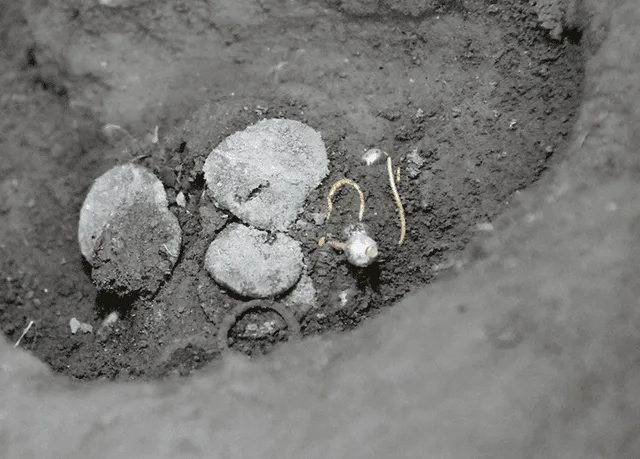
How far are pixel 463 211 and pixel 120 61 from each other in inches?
55.1

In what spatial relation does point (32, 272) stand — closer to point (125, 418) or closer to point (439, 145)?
Answer: point (125, 418)

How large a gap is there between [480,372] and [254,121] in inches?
48.4

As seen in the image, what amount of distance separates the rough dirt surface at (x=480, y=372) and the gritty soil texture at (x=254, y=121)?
8.5 inches

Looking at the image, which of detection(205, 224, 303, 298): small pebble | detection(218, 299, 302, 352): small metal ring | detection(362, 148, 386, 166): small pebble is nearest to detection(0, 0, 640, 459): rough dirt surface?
→ detection(218, 299, 302, 352): small metal ring

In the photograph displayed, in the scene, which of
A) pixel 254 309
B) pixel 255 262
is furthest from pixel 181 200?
pixel 254 309

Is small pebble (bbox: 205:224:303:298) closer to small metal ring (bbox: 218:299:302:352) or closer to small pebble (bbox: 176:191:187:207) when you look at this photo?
small metal ring (bbox: 218:299:302:352)

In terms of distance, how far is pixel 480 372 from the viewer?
1.59m

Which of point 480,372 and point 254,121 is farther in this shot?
A: point 254,121

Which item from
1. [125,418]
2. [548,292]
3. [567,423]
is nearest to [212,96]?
[125,418]

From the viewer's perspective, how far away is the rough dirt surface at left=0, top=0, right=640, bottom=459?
153 cm

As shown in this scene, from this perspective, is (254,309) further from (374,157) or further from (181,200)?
(374,157)

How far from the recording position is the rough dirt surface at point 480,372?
1.53m

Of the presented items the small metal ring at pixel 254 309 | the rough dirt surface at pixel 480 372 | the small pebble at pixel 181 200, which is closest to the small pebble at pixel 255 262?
the small metal ring at pixel 254 309

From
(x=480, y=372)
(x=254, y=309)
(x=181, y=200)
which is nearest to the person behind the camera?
(x=480, y=372)
